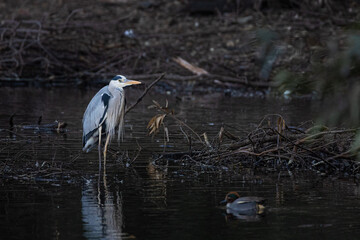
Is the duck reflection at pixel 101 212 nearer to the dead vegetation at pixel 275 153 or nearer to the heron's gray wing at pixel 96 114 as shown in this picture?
the dead vegetation at pixel 275 153

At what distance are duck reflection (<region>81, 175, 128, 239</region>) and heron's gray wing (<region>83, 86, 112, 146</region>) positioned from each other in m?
1.94

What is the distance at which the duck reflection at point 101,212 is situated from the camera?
6290 millimetres

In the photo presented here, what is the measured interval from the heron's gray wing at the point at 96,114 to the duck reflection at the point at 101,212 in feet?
6.37

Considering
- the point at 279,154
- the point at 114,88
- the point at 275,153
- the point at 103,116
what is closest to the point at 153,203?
the point at 279,154

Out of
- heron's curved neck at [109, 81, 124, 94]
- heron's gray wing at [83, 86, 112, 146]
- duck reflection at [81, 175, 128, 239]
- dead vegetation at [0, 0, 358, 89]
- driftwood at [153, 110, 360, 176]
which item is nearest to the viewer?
duck reflection at [81, 175, 128, 239]

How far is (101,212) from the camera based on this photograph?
23.3 feet

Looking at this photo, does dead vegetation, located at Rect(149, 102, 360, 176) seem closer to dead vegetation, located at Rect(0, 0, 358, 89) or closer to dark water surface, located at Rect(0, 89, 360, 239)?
dark water surface, located at Rect(0, 89, 360, 239)

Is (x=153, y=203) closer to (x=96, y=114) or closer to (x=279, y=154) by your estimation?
(x=279, y=154)

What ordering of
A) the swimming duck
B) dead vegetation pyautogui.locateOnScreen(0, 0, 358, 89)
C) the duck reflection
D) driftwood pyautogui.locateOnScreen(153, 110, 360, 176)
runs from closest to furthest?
1. the duck reflection
2. the swimming duck
3. driftwood pyautogui.locateOnScreen(153, 110, 360, 176)
4. dead vegetation pyautogui.locateOnScreen(0, 0, 358, 89)

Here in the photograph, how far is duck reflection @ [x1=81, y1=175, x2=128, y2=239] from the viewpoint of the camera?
6290 mm

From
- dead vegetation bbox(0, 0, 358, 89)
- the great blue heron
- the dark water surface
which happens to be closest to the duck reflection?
the dark water surface

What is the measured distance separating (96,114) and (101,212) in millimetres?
3610

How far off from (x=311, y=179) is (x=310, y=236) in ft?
9.21

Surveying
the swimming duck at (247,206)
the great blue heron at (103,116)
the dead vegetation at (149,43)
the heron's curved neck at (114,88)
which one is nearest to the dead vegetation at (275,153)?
the great blue heron at (103,116)
